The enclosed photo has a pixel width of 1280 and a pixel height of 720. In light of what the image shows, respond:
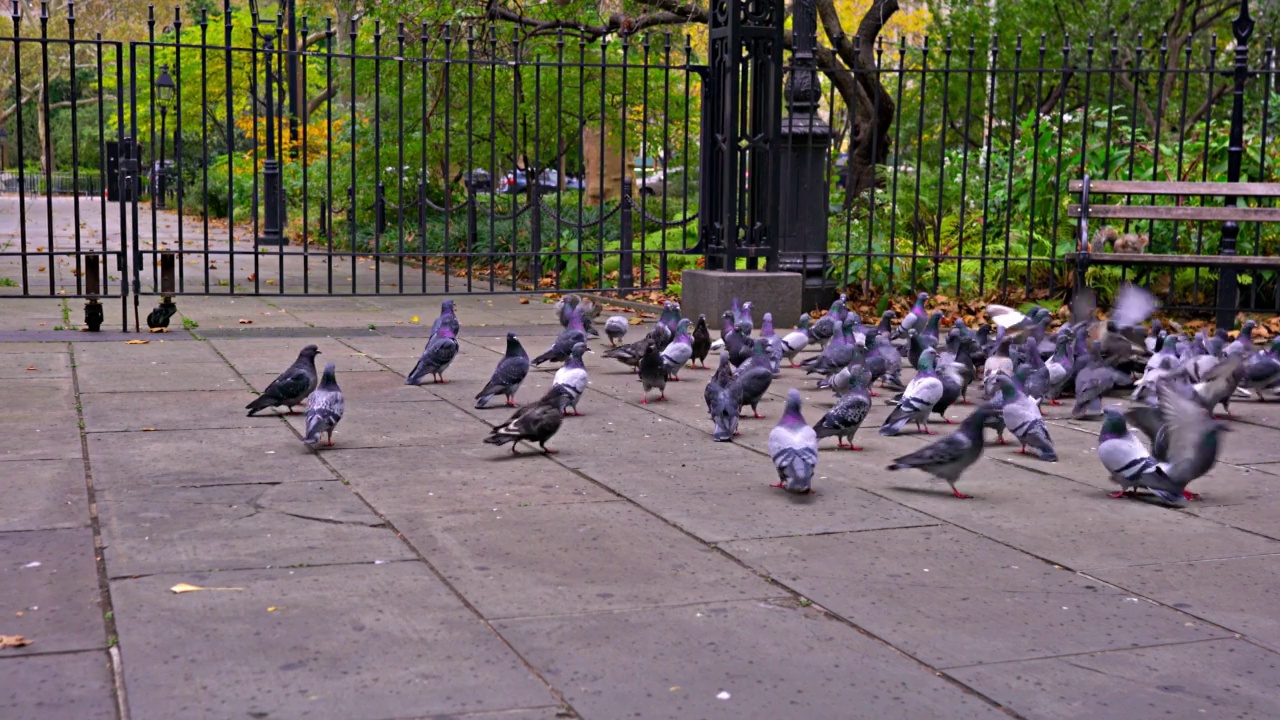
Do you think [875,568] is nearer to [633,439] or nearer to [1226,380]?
[633,439]

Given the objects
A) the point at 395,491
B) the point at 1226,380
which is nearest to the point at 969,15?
the point at 1226,380

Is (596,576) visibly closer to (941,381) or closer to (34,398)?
(941,381)

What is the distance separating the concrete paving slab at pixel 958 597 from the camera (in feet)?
14.3

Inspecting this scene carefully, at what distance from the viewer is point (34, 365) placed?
965 centimetres

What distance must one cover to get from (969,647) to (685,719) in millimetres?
1105

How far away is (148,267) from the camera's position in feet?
60.6

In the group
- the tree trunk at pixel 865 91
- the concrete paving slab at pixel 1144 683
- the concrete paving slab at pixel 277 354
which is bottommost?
the concrete paving slab at pixel 1144 683

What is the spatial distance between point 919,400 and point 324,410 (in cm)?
326

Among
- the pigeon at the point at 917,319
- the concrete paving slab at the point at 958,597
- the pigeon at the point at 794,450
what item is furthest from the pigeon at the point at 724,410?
the pigeon at the point at 917,319

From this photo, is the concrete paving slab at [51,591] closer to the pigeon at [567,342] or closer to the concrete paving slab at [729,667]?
the concrete paving slab at [729,667]

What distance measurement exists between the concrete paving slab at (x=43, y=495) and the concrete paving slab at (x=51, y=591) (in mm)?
156

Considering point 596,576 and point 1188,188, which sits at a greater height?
point 1188,188

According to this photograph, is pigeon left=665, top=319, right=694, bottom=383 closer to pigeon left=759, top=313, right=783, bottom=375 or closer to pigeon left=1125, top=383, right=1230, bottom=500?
pigeon left=759, top=313, right=783, bottom=375

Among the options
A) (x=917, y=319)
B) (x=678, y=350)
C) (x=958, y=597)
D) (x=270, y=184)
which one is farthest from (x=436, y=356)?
(x=270, y=184)
